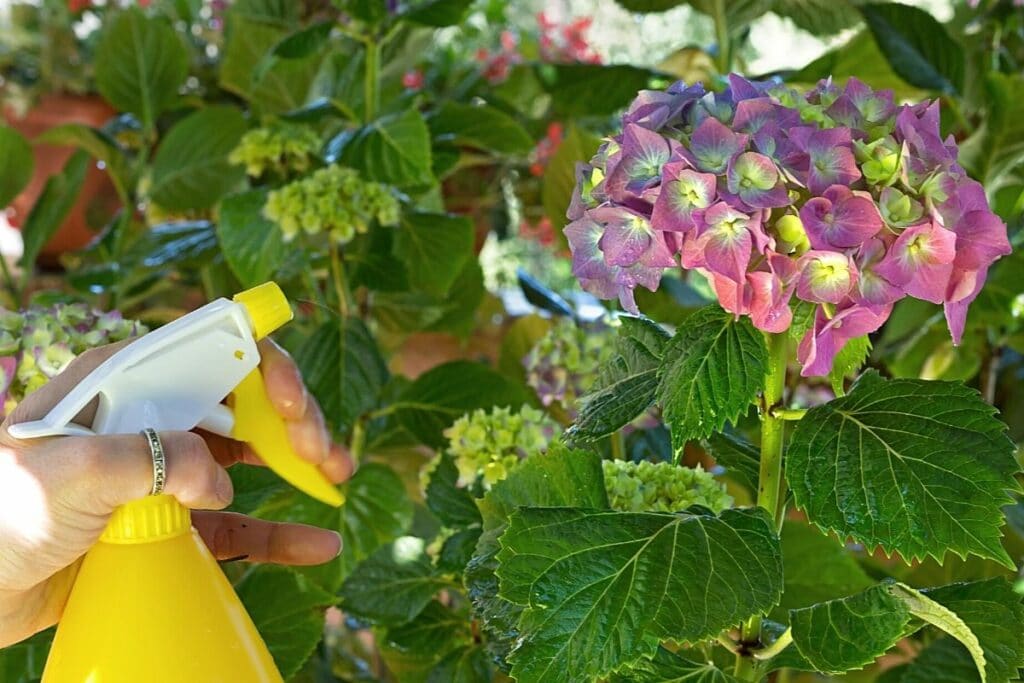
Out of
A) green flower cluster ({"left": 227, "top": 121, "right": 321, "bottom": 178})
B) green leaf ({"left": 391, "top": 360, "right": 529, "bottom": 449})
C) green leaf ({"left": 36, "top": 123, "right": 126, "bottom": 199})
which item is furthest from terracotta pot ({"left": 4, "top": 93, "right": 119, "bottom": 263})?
green leaf ({"left": 391, "top": 360, "right": 529, "bottom": 449})

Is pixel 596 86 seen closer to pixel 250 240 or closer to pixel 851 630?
pixel 250 240

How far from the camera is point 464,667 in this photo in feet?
1.73

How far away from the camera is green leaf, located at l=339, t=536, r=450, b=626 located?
534 mm

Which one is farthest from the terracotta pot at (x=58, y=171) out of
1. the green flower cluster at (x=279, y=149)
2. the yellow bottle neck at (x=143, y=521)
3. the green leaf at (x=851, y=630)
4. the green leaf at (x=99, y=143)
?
the green leaf at (x=851, y=630)

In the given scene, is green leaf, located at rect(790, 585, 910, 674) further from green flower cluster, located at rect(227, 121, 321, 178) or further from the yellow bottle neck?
green flower cluster, located at rect(227, 121, 321, 178)

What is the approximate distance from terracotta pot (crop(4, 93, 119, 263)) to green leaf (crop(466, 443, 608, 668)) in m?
1.03

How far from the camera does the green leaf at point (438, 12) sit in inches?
27.5

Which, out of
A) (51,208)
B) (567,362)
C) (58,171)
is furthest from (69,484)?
(58,171)

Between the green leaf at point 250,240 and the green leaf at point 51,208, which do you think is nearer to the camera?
the green leaf at point 250,240

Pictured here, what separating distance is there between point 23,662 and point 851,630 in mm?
368

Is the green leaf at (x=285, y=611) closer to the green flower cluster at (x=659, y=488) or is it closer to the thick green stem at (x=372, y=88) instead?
the green flower cluster at (x=659, y=488)

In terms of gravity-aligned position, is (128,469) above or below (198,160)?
above

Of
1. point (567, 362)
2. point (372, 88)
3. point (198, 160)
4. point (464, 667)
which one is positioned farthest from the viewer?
point (198, 160)

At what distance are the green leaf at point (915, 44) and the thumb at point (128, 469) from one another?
627 mm
